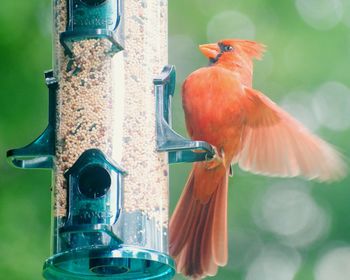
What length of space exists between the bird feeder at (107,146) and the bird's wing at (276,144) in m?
0.73

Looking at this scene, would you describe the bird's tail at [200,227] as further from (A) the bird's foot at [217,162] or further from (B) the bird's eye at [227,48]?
(B) the bird's eye at [227,48]

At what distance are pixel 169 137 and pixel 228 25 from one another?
9.76 ft

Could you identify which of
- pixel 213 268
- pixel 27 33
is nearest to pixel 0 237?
pixel 27 33

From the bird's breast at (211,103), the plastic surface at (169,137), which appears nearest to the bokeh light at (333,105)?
the bird's breast at (211,103)

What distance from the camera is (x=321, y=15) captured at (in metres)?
8.91

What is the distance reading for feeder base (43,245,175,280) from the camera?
18.6 feet

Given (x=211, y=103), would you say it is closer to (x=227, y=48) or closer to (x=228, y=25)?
(x=227, y=48)

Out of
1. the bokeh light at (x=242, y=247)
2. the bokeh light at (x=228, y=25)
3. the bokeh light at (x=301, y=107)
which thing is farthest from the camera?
the bokeh light at (x=242, y=247)

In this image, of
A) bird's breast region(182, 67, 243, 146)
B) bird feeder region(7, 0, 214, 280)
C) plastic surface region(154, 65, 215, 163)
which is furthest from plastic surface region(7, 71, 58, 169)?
bird's breast region(182, 67, 243, 146)

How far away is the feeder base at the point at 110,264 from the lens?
5.68 m

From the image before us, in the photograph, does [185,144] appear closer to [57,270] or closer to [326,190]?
[57,270]

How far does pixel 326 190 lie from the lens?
9.32m

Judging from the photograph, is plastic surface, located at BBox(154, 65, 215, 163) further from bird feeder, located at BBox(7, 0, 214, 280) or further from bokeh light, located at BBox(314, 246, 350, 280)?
bokeh light, located at BBox(314, 246, 350, 280)

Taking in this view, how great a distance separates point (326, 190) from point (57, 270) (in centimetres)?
373
